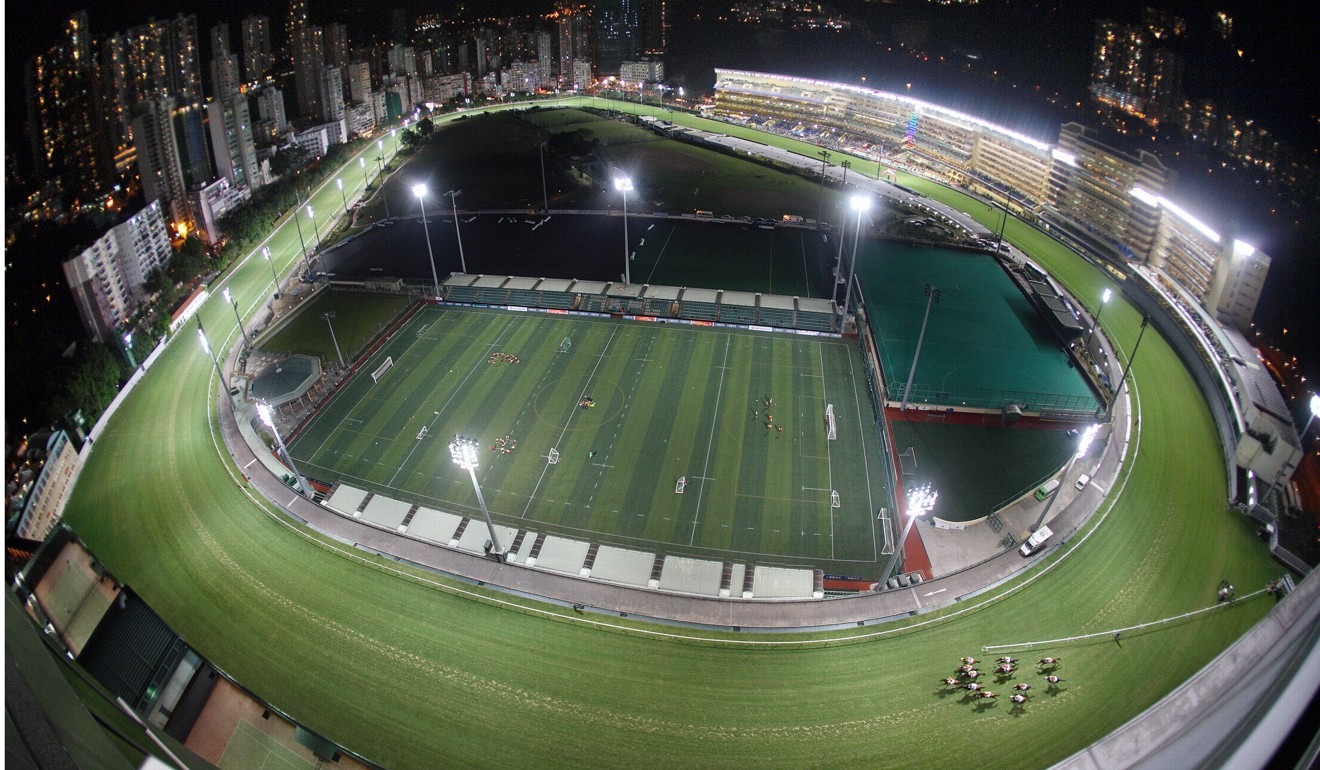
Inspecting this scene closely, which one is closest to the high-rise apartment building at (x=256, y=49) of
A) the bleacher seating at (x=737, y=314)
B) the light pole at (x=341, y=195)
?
the light pole at (x=341, y=195)

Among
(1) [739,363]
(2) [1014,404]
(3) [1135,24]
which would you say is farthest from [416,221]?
(3) [1135,24]

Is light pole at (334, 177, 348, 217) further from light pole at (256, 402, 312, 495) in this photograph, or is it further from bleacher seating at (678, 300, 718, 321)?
light pole at (256, 402, 312, 495)

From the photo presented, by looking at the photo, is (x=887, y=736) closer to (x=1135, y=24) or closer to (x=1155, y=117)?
(x=1155, y=117)

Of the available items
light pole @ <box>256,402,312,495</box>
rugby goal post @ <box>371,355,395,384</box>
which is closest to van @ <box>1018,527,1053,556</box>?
light pole @ <box>256,402,312,495</box>

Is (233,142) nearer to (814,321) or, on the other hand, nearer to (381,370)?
(381,370)

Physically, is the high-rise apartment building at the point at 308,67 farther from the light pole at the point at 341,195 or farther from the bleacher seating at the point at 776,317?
the bleacher seating at the point at 776,317

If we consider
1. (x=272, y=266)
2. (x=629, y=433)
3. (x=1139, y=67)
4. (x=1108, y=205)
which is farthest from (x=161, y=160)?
(x=1139, y=67)
